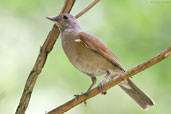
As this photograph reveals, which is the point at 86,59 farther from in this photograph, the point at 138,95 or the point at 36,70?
the point at 36,70

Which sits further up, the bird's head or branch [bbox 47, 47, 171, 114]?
the bird's head

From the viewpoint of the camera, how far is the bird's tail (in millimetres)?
4719

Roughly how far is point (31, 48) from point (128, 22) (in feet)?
5.63

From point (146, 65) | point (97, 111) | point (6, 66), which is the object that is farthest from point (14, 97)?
point (146, 65)

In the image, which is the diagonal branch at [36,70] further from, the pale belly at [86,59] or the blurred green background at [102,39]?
the blurred green background at [102,39]

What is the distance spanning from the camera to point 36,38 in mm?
6328

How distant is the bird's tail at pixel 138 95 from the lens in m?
4.72

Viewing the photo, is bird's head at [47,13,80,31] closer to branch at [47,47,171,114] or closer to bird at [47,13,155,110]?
bird at [47,13,155,110]

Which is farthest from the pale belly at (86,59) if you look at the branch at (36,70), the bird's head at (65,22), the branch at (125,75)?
the branch at (125,75)

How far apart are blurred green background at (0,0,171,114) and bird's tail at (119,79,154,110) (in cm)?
67

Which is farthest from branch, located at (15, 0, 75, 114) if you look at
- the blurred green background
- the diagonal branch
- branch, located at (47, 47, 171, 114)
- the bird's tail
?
the blurred green background

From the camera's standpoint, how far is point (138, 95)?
488 cm

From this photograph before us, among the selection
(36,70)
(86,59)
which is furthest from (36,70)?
(86,59)

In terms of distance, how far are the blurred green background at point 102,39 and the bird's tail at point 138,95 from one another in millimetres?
666
